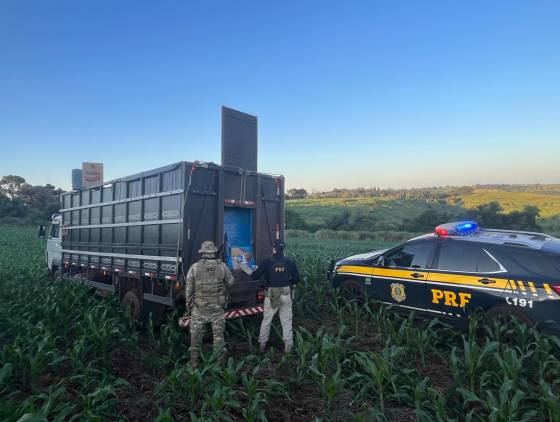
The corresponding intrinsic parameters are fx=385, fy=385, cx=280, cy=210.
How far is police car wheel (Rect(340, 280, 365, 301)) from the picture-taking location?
8297 mm

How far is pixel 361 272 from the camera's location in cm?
829

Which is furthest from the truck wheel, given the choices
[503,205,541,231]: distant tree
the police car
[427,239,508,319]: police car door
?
[503,205,541,231]: distant tree

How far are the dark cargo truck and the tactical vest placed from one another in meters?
0.72

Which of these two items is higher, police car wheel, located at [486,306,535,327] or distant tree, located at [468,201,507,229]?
distant tree, located at [468,201,507,229]

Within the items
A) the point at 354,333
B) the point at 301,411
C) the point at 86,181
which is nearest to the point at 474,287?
the point at 354,333

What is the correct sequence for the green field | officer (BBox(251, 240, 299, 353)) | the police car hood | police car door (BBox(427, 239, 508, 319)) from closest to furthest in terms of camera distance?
the green field → police car door (BBox(427, 239, 508, 319)) → officer (BBox(251, 240, 299, 353)) → the police car hood

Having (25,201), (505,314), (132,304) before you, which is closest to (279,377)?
(505,314)

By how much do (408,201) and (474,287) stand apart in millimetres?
63986

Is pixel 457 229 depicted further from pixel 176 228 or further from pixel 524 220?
pixel 524 220

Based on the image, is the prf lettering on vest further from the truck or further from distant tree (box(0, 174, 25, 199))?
distant tree (box(0, 174, 25, 199))

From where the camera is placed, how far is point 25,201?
233 feet

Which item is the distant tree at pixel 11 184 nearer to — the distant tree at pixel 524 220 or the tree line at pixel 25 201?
the tree line at pixel 25 201

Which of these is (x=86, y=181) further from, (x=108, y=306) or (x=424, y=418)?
(x=424, y=418)

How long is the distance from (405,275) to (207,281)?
151 inches
